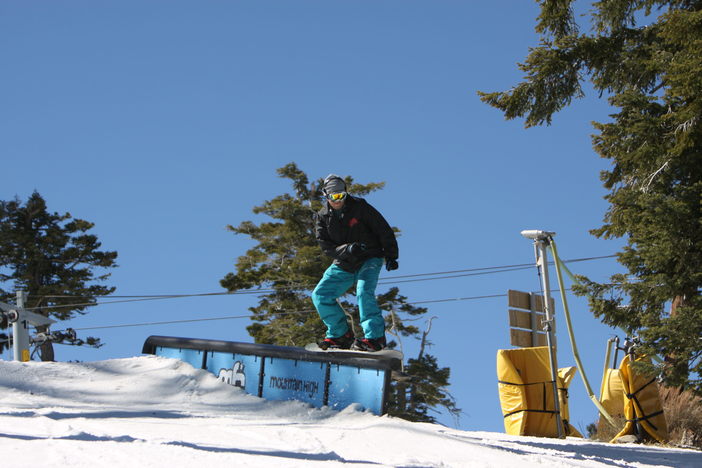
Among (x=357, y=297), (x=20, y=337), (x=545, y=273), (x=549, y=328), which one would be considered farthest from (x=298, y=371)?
(x=20, y=337)

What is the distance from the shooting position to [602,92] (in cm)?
1625

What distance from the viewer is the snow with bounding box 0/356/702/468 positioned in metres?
5.11

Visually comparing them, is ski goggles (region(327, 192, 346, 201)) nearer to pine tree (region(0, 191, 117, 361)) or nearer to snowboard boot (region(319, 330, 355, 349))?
snowboard boot (region(319, 330, 355, 349))

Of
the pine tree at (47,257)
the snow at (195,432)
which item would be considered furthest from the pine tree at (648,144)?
the pine tree at (47,257)

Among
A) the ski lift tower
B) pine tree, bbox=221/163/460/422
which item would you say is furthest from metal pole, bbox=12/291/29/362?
pine tree, bbox=221/163/460/422

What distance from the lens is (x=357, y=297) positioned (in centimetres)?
909

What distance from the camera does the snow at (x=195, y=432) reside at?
5109mm

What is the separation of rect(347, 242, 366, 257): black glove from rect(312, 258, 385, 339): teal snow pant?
167mm

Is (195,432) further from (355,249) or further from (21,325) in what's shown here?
(21,325)

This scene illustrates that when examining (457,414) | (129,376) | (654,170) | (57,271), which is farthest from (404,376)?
(57,271)

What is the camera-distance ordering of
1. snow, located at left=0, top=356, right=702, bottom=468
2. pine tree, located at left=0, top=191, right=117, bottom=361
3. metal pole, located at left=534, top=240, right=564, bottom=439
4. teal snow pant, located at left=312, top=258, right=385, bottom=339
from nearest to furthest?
snow, located at left=0, top=356, right=702, bottom=468 < teal snow pant, located at left=312, top=258, right=385, bottom=339 < metal pole, located at left=534, top=240, right=564, bottom=439 < pine tree, located at left=0, top=191, right=117, bottom=361

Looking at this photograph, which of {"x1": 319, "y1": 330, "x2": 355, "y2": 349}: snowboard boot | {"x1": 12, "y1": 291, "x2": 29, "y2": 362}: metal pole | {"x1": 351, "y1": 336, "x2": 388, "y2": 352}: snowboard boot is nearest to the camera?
{"x1": 351, "y1": 336, "x2": 388, "y2": 352}: snowboard boot

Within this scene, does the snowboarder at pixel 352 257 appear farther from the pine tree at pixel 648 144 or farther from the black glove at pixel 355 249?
the pine tree at pixel 648 144

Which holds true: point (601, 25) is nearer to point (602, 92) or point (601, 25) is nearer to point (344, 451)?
point (602, 92)
